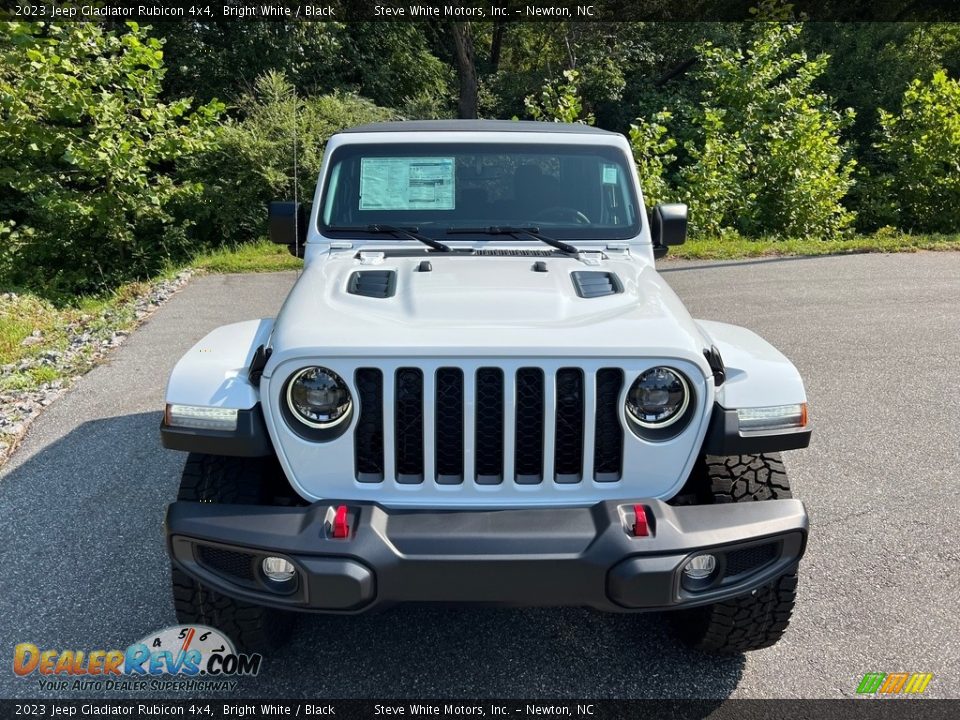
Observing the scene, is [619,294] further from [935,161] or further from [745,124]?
[935,161]

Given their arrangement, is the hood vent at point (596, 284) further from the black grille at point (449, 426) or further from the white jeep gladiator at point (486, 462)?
the black grille at point (449, 426)

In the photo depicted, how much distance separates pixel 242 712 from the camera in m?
2.72

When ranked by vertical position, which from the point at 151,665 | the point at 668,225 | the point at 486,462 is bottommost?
the point at 151,665

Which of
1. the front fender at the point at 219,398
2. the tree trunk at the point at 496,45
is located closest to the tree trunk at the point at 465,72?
the tree trunk at the point at 496,45

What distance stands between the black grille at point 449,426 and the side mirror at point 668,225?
5.90 feet

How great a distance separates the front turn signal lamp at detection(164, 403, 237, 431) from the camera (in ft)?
8.37

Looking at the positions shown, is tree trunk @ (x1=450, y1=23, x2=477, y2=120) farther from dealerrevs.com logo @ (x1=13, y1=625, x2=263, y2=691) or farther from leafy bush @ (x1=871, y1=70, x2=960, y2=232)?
dealerrevs.com logo @ (x1=13, y1=625, x2=263, y2=691)

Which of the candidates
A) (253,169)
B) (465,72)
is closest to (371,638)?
(253,169)

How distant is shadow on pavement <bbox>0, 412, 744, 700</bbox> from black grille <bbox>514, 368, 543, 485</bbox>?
52 cm

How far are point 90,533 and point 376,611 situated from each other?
7.02 feet

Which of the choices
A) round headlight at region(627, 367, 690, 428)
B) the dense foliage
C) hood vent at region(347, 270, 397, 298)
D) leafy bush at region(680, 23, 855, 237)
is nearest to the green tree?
the dense foliage

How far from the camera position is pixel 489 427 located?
252 centimetres

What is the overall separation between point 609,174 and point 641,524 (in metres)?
2.08

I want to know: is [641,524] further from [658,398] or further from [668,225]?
[668,225]
